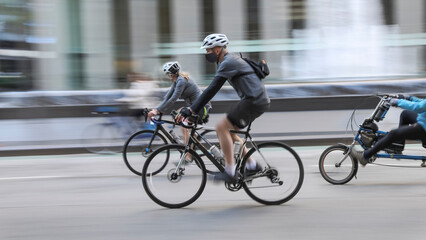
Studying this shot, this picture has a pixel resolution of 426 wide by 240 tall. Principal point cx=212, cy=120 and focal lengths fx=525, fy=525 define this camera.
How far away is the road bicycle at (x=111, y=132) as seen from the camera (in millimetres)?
9766

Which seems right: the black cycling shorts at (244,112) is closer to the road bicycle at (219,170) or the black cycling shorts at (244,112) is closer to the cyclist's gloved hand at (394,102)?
the road bicycle at (219,170)

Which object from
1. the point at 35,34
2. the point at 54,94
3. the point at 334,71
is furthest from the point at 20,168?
the point at 334,71

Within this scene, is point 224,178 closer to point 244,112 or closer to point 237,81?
point 244,112

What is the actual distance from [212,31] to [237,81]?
720cm

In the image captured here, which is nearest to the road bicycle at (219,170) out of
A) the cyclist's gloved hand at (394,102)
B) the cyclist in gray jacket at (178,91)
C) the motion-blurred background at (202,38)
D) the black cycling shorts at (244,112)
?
the black cycling shorts at (244,112)

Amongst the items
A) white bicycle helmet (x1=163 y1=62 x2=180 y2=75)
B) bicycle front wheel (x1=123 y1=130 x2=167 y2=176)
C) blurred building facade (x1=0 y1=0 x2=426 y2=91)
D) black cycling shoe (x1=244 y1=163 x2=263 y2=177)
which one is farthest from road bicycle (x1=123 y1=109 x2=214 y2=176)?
blurred building facade (x1=0 y1=0 x2=426 y2=91)

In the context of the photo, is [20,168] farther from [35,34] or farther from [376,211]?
[376,211]

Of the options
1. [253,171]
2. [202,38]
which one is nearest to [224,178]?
[253,171]

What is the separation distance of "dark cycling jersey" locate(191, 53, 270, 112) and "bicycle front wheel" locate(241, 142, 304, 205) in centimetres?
52

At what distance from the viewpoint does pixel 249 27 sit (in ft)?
40.2

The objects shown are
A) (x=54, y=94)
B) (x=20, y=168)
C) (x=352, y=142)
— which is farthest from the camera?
(x=54, y=94)

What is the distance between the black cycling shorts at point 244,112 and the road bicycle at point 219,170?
10 cm

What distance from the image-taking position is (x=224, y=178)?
5.23 metres

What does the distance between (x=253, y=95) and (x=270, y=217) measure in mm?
1179
